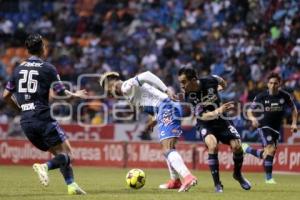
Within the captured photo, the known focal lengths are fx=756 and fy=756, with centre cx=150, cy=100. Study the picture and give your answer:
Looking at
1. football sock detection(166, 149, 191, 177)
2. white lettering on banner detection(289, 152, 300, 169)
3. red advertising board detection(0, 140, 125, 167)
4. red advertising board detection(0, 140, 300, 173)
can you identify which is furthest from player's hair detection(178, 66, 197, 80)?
red advertising board detection(0, 140, 125, 167)

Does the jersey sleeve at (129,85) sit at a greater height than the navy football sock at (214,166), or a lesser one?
greater

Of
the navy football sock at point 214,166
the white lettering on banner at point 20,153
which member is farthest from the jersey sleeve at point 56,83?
the white lettering on banner at point 20,153

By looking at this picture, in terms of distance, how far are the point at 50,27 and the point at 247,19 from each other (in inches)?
384

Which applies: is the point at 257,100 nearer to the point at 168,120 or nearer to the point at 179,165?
the point at 168,120

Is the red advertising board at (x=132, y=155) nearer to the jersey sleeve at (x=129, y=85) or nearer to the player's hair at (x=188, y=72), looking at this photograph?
the player's hair at (x=188, y=72)

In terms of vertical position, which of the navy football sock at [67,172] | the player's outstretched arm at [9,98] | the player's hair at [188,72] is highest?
the player's hair at [188,72]

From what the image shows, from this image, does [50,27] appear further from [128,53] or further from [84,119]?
[84,119]

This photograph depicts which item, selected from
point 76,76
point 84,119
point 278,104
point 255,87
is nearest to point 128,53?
point 76,76

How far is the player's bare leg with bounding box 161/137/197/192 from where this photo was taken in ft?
41.6

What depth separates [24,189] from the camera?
14047 mm

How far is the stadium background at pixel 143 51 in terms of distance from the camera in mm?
25297

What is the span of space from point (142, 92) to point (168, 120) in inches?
27.1

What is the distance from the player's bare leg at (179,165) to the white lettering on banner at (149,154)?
11.4 metres

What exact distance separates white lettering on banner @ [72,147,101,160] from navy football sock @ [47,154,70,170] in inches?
527
